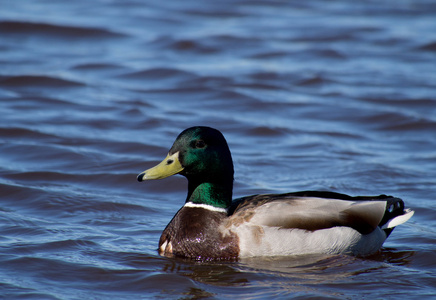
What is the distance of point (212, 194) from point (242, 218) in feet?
1.23

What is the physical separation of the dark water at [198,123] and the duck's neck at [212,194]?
57 centimetres

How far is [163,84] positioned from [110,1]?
19.8ft

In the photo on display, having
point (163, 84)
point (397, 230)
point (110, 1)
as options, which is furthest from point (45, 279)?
point (110, 1)

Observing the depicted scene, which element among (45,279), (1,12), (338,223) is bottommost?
(45,279)

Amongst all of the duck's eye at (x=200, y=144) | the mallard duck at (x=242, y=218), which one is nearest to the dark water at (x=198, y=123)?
the mallard duck at (x=242, y=218)

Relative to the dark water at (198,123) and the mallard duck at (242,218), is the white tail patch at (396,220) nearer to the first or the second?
the mallard duck at (242,218)

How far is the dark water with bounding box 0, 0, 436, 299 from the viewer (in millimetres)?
6211

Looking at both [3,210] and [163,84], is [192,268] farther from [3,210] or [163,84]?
[163,84]

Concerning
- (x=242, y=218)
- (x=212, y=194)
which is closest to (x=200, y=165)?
(x=212, y=194)

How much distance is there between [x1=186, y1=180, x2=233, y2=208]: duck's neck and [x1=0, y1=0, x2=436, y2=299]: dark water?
1.87ft

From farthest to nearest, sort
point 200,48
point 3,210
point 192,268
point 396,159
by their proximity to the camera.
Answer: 1. point 200,48
2. point 396,159
3. point 3,210
4. point 192,268

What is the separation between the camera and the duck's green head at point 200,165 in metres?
6.52

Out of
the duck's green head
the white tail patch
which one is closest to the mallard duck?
the duck's green head

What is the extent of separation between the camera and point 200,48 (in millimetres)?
14789
